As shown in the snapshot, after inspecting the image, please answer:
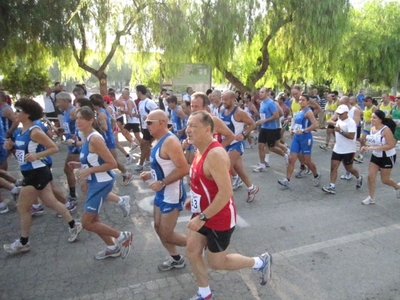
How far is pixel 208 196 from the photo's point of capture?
2930 mm

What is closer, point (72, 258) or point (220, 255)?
point (220, 255)

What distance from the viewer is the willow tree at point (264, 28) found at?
15.7 m

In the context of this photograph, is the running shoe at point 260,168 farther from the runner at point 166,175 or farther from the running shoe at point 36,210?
the runner at point 166,175

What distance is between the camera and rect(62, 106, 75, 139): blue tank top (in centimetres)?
580

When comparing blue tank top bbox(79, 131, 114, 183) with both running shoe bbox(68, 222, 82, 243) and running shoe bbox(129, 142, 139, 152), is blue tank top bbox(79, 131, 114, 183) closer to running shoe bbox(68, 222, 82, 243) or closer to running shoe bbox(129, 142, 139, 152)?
running shoe bbox(68, 222, 82, 243)

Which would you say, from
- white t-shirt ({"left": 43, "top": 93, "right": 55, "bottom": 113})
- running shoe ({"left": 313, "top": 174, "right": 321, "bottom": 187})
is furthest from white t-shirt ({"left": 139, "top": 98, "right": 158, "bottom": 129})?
white t-shirt ({"left": 43, "top": 93, "right": 55, "bottom": 113})

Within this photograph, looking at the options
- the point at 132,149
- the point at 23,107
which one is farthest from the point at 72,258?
the point at 132,149

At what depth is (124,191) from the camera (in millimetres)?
6695

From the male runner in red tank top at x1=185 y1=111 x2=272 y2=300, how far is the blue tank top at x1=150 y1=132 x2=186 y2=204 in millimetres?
483

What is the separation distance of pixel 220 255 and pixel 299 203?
3.41 meters

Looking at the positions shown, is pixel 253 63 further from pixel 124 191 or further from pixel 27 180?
pixel 27 180

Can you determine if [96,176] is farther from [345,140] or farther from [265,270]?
[345,140]

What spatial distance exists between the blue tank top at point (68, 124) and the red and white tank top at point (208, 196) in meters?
3.50

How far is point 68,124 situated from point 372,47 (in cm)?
2152
